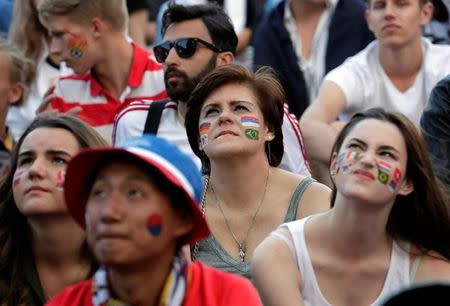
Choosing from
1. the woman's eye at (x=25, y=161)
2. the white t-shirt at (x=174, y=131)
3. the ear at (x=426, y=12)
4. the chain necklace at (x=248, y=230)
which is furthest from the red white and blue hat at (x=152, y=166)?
the ear at (x=426, y=12)

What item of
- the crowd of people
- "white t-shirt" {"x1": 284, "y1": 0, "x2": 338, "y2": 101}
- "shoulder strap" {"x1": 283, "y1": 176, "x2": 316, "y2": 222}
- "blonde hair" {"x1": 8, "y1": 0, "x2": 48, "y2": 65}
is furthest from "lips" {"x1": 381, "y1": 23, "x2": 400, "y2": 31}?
"blonde hair" {"x1": 8, "y1": 0, "x2": 48, "y2": 65}

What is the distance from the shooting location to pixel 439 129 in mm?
6191

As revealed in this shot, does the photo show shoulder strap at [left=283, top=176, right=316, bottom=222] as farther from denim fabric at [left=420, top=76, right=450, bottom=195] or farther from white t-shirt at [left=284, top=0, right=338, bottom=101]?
white t-shirt at [left=284, top=0, right=338, bottom=101]

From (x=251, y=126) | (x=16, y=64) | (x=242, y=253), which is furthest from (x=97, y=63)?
(x=242, y=253)

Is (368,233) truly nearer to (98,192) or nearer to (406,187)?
(406,187)

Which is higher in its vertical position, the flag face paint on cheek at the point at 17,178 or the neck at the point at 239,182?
the flag face paint on cheek at the point at 17,178

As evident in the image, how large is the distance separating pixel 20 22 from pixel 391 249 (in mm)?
3807

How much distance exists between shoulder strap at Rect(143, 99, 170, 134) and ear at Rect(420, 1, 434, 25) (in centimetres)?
186

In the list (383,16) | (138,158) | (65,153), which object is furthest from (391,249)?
(383,16)

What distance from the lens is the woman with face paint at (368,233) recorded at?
16.4ft

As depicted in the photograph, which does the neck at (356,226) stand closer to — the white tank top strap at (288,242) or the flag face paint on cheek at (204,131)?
the white tank top strap at (288,242)

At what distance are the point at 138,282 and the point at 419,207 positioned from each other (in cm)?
179

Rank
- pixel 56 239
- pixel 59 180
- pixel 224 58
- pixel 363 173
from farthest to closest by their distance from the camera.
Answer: pixel 224 58 < pixel 56 239 < pixel 59 180 < pixel 363 173

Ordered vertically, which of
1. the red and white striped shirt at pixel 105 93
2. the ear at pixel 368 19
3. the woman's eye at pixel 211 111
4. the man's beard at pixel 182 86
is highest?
the woman's eye at pixel 211 111
